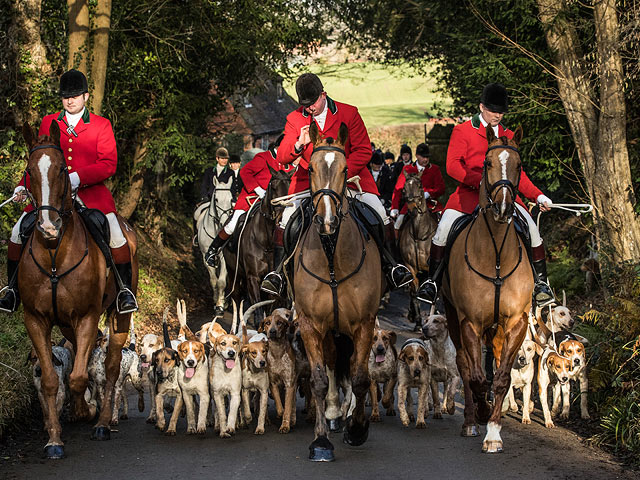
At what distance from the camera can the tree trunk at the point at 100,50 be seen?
16531 millimetres

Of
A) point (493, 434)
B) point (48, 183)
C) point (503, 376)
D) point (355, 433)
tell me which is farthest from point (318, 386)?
point (48, 183)

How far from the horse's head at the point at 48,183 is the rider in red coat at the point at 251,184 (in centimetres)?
638

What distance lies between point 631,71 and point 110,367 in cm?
957

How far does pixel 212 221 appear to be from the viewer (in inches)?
744

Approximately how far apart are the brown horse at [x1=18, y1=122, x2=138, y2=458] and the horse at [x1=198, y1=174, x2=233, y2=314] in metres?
9.59

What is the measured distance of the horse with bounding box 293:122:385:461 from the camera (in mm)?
8328

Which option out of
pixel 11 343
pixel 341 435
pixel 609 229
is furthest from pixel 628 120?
pixel 11 343

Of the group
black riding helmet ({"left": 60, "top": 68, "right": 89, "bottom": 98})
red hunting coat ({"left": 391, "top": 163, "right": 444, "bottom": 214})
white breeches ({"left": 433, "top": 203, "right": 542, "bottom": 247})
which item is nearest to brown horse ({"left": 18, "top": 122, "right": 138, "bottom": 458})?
black riding helmet ({"left": 60, "top": 68, "right": 89, "bottom": 98})

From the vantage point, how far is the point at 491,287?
8.79 m

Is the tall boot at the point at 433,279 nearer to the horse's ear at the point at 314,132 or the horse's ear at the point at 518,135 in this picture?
the horse's ear at the point at 518,135

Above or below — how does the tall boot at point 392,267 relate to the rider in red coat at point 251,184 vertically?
below

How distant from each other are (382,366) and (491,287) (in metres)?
1.65

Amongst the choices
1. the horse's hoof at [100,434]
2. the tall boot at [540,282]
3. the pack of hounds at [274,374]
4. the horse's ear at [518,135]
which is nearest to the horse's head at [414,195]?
the pack of hounds at [274,374]

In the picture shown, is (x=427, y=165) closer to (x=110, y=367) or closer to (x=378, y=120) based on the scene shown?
(x=110, y=367)
